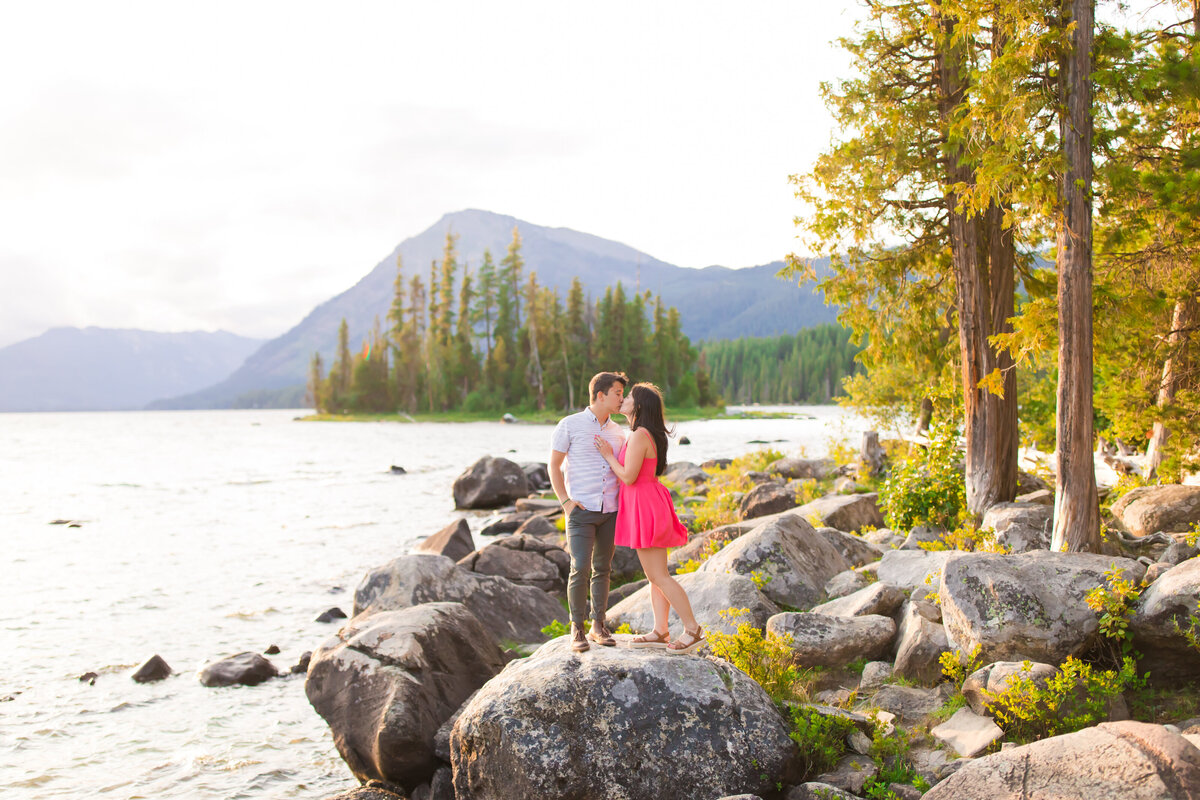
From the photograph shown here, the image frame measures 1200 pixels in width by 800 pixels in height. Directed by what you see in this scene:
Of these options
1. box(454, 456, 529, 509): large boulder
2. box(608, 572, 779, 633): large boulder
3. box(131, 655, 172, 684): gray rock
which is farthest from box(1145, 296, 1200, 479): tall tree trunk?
box(454, 456, 529, 509): large boulder

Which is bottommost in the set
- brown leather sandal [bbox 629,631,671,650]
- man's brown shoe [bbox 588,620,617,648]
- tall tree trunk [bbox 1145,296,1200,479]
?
brown leather sandal [bbox 629,631,671,650]

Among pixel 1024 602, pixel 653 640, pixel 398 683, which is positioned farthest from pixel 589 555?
pixel 1024 602

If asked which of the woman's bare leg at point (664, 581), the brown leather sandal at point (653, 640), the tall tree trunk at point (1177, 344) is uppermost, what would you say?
the tall tree trunk at point (1177, 344)

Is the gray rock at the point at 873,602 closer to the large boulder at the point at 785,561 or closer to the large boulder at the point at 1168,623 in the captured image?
the large boulder at the point at 785,561

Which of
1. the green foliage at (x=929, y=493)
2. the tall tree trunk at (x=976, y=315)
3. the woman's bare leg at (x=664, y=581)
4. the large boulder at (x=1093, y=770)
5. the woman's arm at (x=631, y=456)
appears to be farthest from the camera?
the green foliage at (x=929, y=493)

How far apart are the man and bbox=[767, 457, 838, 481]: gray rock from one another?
757 inches

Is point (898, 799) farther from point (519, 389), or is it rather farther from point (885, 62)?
point (519, 389)

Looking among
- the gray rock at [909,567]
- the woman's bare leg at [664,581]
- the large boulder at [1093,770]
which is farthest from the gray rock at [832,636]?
the large boulder at [1093,770]

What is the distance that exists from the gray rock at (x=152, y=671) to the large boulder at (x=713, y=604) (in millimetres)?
6737

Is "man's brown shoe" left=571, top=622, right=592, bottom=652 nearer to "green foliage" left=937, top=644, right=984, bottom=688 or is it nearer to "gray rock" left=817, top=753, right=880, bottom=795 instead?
"gray rock" left=817, top=753, right=880, bottom=795

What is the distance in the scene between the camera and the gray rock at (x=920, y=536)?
12.3m

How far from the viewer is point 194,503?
3069cm

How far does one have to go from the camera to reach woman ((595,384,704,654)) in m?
6.62

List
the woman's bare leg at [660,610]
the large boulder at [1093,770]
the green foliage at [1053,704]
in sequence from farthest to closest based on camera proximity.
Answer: the woman's bare leg at [660,610]
the green foliage at [1053,704]
the large boulder at [1093,770]
